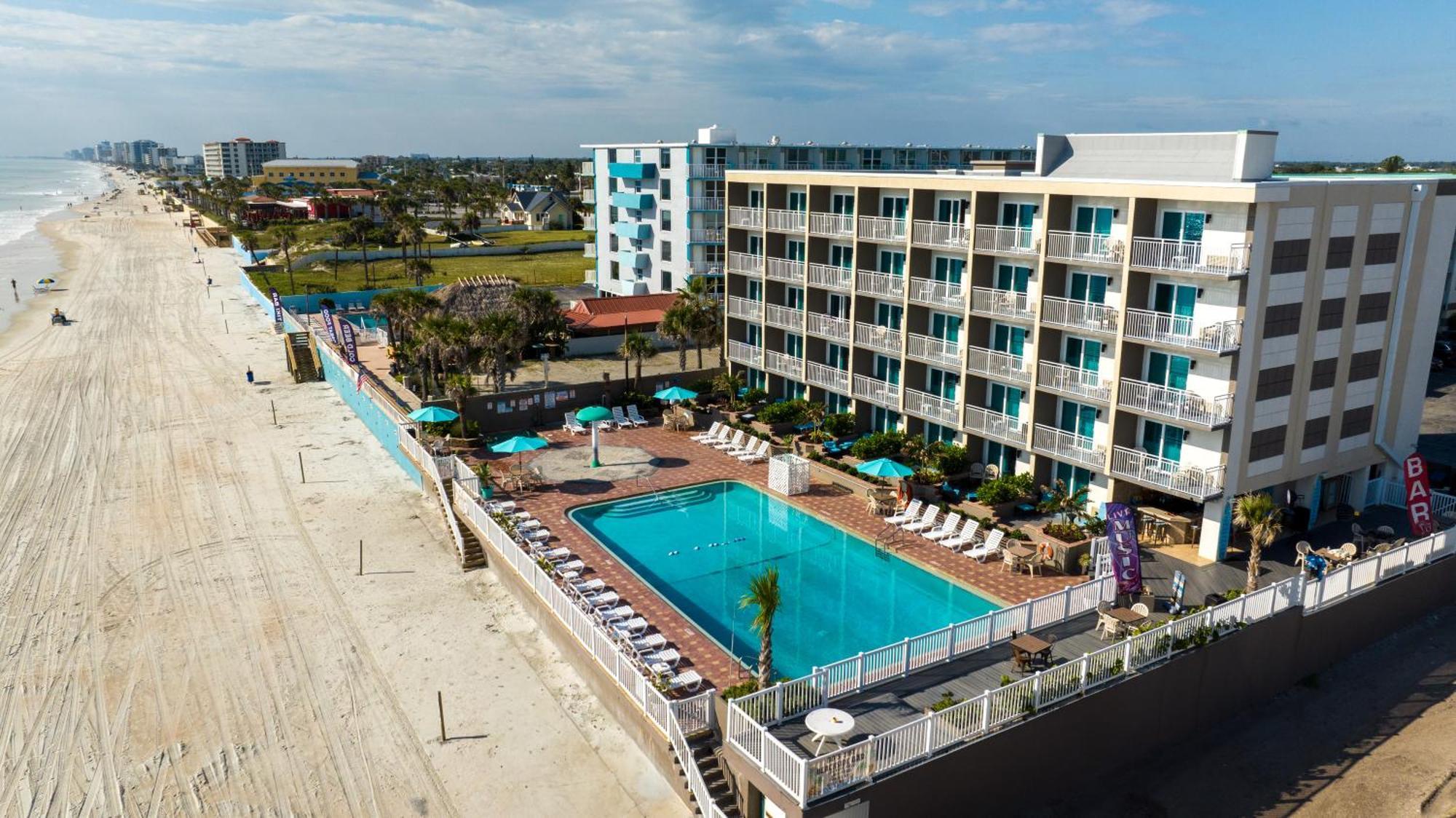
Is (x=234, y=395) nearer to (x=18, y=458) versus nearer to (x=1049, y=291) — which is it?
(x=18, y=458)

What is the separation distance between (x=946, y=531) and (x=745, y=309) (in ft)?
54.9

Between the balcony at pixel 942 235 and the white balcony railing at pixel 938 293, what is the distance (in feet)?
4.23

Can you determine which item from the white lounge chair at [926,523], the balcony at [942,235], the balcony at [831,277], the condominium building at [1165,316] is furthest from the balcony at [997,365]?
the balcony at [831,277]

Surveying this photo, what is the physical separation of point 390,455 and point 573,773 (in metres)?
22.7

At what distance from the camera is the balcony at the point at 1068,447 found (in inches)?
1051

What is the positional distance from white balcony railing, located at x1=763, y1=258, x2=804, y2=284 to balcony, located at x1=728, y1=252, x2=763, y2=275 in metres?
0.73

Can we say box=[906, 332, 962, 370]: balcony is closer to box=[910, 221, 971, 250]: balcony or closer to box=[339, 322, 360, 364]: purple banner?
box=[910, 221, 971, 250]: balcony

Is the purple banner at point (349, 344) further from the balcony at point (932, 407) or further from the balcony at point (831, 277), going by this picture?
the balcony at point (932, 407)

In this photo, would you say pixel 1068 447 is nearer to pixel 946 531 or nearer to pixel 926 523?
pixel 946 531

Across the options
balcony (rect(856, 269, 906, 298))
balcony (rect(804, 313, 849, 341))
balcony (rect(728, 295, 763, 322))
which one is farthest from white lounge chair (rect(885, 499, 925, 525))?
balcony (rect(728, 295, 763, 322))

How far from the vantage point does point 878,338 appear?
114 ft

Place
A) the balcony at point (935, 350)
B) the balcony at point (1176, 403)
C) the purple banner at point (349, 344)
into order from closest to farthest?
the balcony at point (1176, 403), the balcony at point (935, 350), the purple banner at point (349, 344)

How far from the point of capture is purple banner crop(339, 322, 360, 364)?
4172 cm

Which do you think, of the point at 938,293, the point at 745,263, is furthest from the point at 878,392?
the point at 745,263
